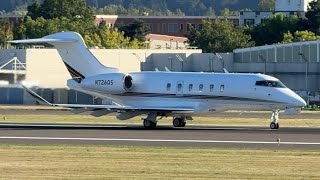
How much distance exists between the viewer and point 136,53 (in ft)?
327

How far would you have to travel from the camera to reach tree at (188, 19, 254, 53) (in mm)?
136875

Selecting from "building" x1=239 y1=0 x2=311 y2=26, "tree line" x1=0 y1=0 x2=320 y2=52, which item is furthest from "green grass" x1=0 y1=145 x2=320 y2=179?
"building" x1=239 y1=0 x2=311 y2=26

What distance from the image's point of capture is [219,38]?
461 feet

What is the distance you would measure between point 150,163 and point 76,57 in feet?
82.1

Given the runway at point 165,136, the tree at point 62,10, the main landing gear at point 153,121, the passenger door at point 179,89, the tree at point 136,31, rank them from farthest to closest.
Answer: the tree at point 62,10 < the tree at point 136,31 < the passenger door at point 179,89 < the main landing gear at point 153,121 < the runway at point 165,136

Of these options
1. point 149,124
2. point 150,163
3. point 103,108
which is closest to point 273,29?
point 149,124

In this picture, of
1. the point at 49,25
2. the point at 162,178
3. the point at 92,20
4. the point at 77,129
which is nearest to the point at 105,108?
the point at 77,129

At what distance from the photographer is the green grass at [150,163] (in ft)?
108

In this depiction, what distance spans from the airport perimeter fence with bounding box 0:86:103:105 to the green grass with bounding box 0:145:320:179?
39577 millimetres

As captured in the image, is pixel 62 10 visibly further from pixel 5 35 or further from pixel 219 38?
pixel 219 38

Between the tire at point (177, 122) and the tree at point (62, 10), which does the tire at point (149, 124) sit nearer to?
the tire at point (177, 122)

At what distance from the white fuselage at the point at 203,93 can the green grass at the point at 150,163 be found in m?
14.5

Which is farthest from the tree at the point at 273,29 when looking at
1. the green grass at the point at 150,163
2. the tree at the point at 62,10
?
the green grass at the point at 150,163

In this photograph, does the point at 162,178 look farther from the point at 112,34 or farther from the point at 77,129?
the point at 112,34
